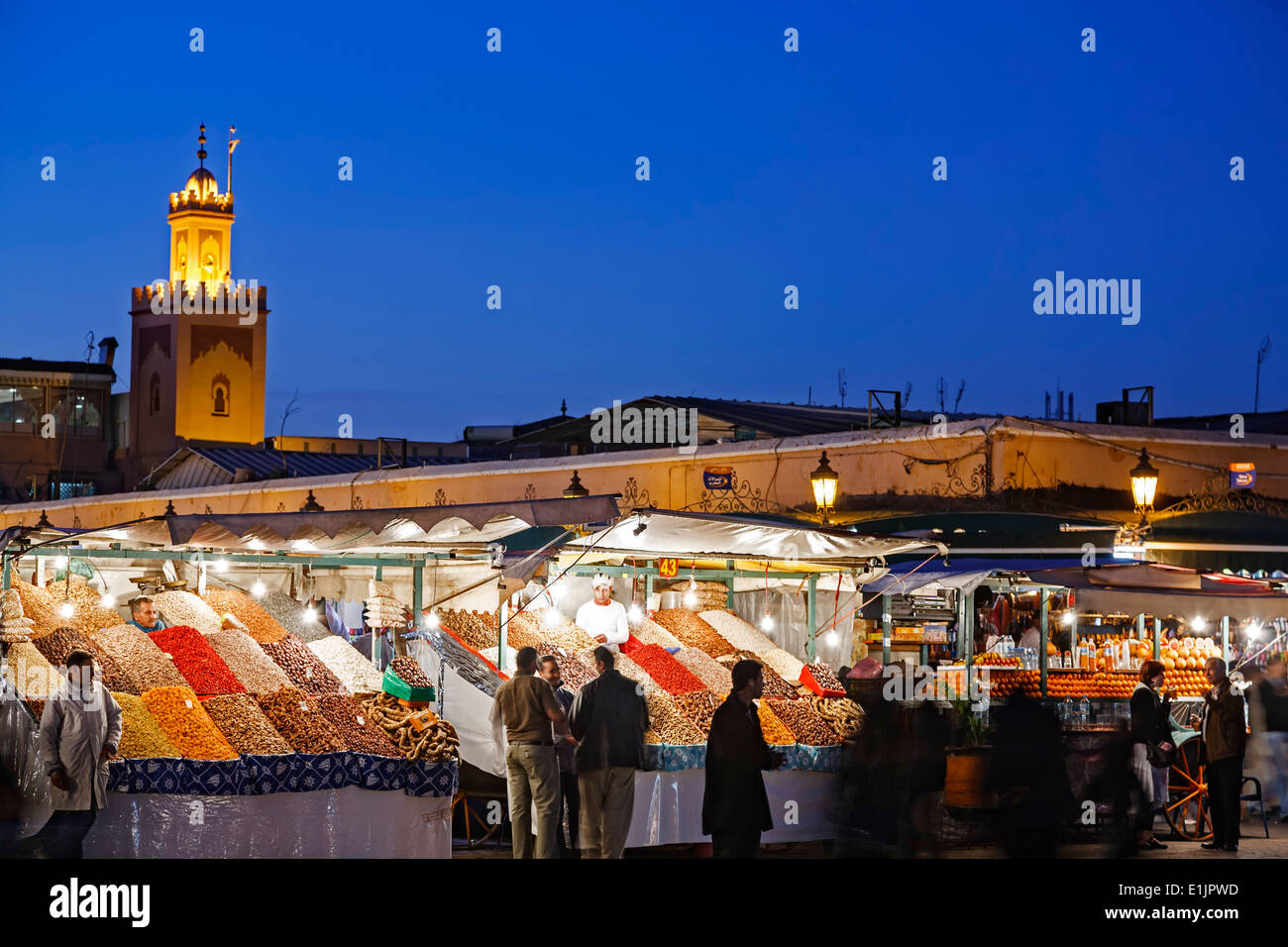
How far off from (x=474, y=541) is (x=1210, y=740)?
6.08 metres

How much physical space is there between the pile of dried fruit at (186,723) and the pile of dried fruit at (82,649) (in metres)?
0.17

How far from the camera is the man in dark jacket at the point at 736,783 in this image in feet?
29.5

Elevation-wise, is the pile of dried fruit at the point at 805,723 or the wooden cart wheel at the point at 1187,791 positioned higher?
the pile of dried fruit at the point at 805,723

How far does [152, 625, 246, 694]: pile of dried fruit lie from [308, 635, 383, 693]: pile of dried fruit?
0.81 metres

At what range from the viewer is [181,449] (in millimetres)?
36531

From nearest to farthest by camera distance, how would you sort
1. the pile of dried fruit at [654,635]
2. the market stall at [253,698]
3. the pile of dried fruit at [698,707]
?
the market stall at [253,698], the pile of dried fruit at [698,707], the pile of dried fruit at [654,635]

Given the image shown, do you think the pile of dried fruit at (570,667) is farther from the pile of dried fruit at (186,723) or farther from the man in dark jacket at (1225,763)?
the man in dark jacket at (1225,763)

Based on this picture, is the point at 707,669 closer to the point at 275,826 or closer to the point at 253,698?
the point at 253,698

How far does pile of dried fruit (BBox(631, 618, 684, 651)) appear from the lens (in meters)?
12.0

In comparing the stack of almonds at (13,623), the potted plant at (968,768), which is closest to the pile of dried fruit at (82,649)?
the stack of almonds at (13,623)

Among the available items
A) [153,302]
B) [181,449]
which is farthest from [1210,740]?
[153,302]

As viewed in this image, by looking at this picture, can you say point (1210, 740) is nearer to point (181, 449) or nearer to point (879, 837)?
point (879, 837)

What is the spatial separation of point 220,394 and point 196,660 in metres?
45.7

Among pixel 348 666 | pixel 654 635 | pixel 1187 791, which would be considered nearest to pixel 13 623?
pixel 348 666
